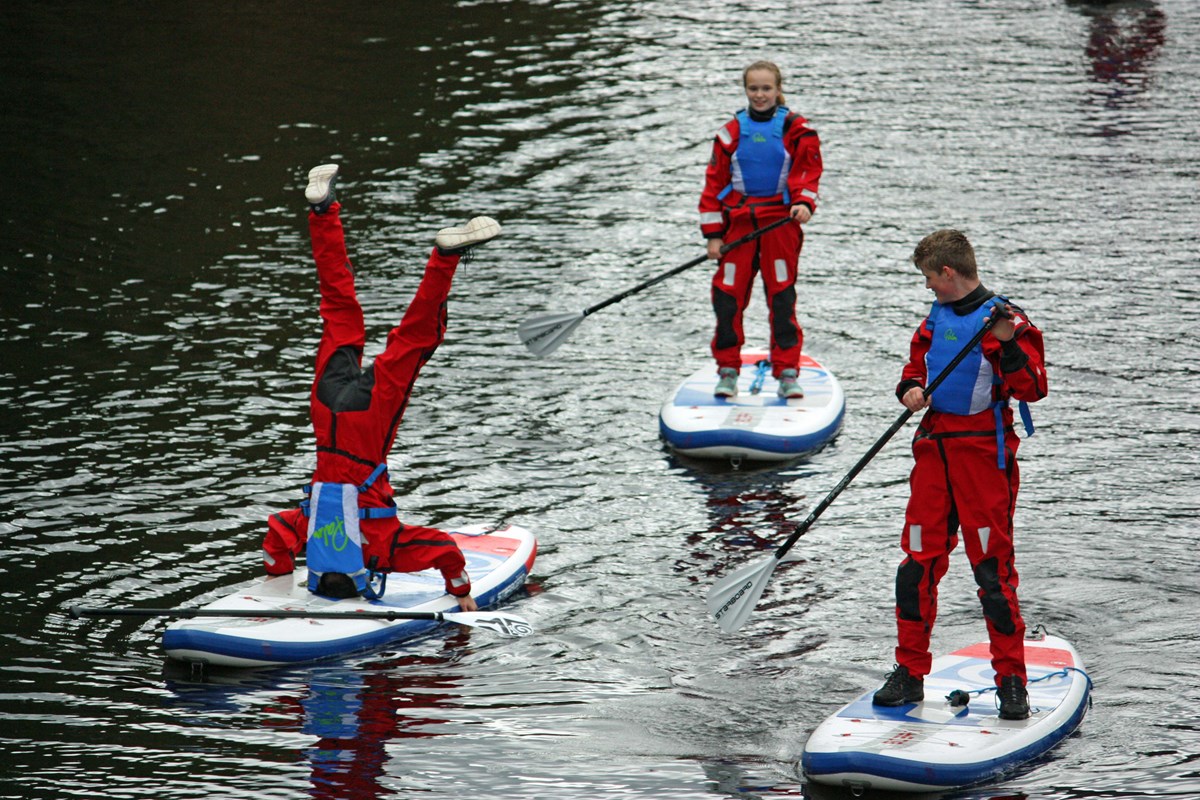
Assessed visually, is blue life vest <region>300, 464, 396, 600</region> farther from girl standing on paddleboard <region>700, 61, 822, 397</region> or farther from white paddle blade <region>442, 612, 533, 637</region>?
girl standing on paddleboard <region>700, 61, 822, 397</region>

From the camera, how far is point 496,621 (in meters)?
6.94

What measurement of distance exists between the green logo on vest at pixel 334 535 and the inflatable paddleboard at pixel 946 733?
96.7 inches

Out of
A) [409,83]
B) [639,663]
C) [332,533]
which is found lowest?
[639,663]

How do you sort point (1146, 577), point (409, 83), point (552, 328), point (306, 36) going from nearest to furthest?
point (1146, 577) < point (552, 328) < point (409, 83) < point (306, 36)

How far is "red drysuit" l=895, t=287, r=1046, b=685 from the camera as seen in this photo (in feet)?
19.5

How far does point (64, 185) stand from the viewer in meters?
14.9

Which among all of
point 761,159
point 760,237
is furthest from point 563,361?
point 761,159

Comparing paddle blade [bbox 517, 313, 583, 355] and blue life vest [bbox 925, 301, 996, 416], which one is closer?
blue life vest [bbox 925, 301, 996, 416]

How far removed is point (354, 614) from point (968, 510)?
2.95 meters

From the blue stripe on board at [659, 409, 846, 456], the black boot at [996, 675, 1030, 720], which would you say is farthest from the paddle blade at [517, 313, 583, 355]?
the black boot at [996, 675, 1030, 720]

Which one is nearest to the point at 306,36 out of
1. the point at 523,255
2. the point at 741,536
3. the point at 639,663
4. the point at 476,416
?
the point at 523,255

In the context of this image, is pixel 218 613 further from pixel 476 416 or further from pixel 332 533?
pixel 476 416

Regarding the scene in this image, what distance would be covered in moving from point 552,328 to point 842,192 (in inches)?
227

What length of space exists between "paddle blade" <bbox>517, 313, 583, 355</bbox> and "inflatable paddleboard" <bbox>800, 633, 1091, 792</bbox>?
3.97 metres
